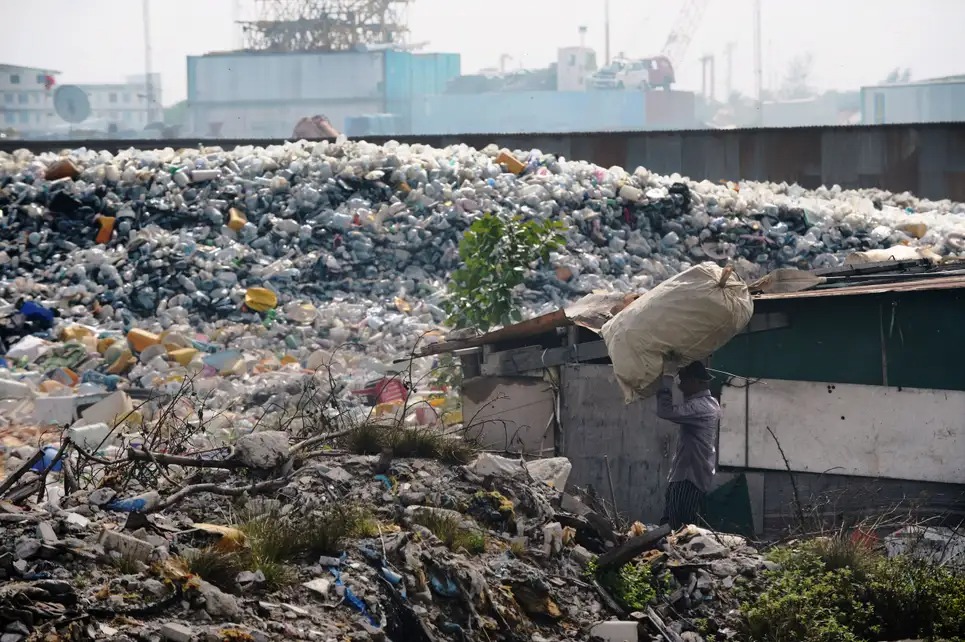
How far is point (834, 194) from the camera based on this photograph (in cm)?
1573

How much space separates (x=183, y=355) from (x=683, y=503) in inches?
239

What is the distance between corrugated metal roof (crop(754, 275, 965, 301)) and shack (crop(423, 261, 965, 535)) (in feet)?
0.05

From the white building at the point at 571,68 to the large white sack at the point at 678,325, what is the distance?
64.9 meters

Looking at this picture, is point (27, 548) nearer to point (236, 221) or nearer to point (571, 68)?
point (236, 221)

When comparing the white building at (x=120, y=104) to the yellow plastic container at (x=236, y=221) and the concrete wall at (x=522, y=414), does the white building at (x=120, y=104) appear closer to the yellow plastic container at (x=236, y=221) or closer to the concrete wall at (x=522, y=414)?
the yellow plastic container at (x=236, y=221)

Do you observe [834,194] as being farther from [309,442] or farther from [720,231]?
[309,442]

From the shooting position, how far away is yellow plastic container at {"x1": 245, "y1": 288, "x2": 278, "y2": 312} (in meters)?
11.9

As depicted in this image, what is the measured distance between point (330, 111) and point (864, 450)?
5495cm

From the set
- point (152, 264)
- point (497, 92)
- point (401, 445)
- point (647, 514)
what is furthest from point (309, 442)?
point (497, 92)

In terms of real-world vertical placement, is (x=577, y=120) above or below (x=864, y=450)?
above

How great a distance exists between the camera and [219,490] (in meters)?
4.73

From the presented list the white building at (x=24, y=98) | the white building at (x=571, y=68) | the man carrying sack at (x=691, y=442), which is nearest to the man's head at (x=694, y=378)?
the man carrying sack at (x=691, y=442)

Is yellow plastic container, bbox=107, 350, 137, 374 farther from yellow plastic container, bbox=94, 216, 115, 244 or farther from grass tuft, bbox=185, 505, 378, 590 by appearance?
grass tuft, bbox=185, 505, 378, 590

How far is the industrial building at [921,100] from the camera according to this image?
56.8 m
